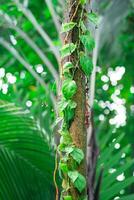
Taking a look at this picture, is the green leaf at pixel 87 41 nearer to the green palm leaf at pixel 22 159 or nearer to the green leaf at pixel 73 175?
the green leaf at pixel 73 175

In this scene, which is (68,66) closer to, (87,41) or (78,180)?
(87,41)

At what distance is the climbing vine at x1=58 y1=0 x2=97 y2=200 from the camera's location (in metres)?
1.80

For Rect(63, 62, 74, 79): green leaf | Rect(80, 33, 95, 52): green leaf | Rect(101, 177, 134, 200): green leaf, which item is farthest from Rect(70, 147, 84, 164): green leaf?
Rect(101, 177, 134, 200): green leaf

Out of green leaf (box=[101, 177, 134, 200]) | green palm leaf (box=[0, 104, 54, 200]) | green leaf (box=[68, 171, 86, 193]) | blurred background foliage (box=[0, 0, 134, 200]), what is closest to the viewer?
green leaf (box=[68, 171, 86, 193])

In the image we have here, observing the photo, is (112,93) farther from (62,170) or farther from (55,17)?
(62,170)

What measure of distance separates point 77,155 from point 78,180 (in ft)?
0.28

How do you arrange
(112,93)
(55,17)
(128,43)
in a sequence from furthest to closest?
1. (112,93)
2. (128,43)
3. (55,17)

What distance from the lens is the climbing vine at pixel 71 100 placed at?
1.80 m

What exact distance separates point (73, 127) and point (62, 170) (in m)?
0.16

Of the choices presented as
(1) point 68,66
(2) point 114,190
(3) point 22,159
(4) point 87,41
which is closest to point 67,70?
(1) point 68,66

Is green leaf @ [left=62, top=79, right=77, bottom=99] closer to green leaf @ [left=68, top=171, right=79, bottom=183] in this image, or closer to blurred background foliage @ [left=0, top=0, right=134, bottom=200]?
green leaf @ [left=68, top=171, right=79, bottom=183]


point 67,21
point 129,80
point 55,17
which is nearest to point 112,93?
point 129,80

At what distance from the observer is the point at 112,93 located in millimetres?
6879

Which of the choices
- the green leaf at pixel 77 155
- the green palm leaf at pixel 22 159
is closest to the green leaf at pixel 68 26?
the green leaf at pixel 77 155
